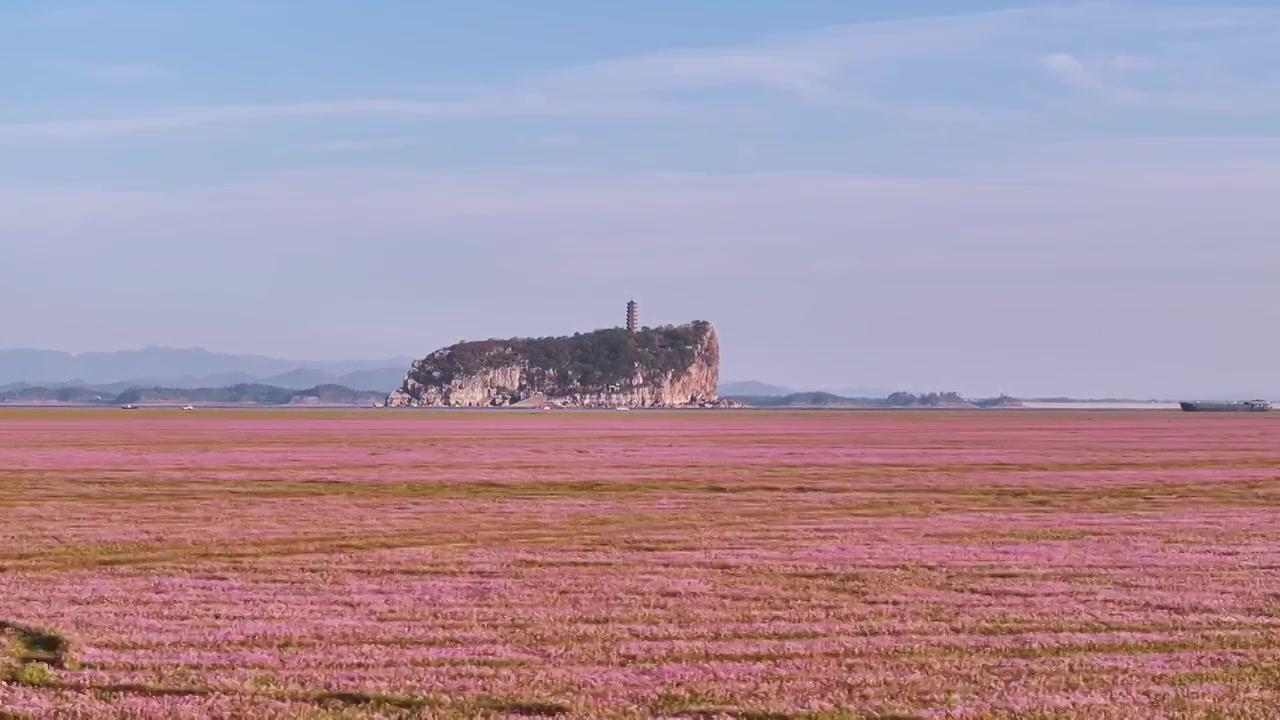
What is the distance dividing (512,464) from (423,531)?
27.3m

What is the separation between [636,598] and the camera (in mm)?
21906

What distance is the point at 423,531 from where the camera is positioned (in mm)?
32219

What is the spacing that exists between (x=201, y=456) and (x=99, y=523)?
31.6 metres

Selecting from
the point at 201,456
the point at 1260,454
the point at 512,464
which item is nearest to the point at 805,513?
the point at 512,464

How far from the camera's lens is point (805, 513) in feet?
121

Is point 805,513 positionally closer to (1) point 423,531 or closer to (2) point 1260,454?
(1) point 423,531

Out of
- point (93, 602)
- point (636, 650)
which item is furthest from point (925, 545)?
point (93, 602)

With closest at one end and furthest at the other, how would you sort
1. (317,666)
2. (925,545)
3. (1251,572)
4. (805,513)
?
(317,666)
(1251,572)
(925,545)
(805,513)

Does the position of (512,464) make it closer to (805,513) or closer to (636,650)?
(805,513)

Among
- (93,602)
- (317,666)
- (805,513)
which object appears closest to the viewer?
(317,666)

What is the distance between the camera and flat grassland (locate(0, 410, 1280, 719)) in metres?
15.5

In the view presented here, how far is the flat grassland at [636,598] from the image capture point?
15516 millimetres

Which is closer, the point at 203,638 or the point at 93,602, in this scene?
the point at 203,638

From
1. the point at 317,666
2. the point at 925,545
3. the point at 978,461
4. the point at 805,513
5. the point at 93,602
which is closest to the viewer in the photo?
the point at 317,666
